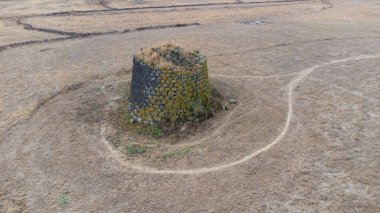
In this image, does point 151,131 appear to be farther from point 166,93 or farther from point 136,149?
point 166,93

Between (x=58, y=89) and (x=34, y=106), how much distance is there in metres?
1.70

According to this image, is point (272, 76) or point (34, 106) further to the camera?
point (272, 76)

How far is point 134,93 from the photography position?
1457cm

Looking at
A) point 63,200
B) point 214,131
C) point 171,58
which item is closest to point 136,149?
point 214,131

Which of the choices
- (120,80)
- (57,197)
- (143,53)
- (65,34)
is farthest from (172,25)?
(57,197)

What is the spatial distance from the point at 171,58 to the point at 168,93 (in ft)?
4.71

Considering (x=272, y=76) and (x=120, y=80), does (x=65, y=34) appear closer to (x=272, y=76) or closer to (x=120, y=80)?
(x=120, y=80)

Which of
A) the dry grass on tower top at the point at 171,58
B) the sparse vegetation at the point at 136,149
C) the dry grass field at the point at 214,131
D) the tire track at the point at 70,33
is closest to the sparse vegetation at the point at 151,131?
the dry grass field at the point at 214,131

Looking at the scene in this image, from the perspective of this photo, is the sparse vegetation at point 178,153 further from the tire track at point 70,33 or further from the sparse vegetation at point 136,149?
the tire track at point 70,33

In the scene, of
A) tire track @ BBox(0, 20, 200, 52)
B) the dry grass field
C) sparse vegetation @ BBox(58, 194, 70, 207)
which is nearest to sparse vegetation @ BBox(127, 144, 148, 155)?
the dry grass field

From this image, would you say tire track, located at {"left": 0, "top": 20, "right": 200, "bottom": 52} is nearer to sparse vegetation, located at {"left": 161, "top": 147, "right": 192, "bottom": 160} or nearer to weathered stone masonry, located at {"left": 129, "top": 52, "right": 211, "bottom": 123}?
weathered stone masonry, located at {"left": 129, "top": 52, "right": 211, "bottom": 123}

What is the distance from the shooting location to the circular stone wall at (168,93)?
13734mm

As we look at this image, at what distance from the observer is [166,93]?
13.8m

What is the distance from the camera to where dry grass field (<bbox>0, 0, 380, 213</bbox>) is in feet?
34.4
